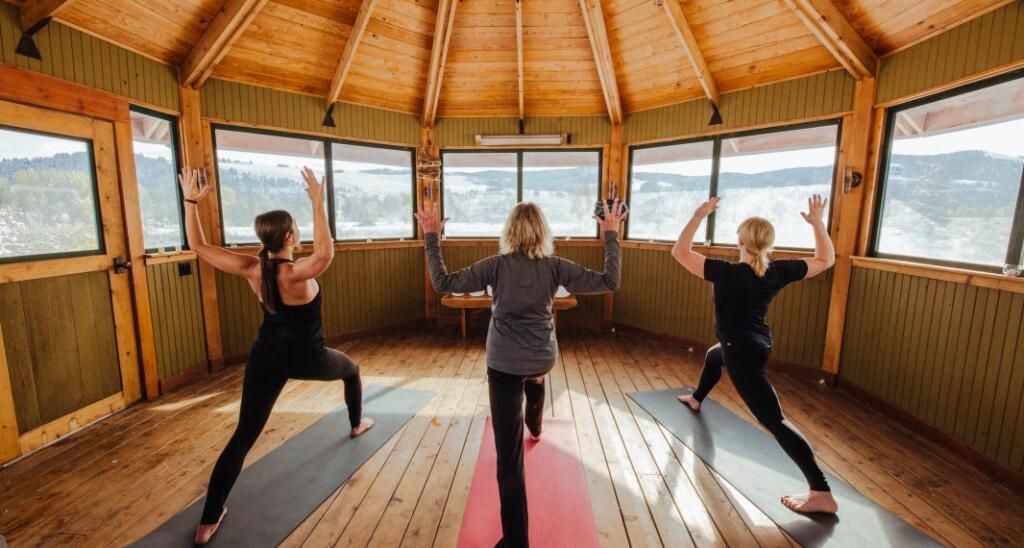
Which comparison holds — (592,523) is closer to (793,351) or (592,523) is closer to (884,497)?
(884,497)

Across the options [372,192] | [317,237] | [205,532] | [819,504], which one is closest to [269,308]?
[317,237]

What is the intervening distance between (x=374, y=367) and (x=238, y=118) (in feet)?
9.73

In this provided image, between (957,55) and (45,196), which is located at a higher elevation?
(957,55)

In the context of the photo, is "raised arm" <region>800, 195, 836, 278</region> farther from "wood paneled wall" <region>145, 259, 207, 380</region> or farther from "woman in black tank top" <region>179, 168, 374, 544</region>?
"wood paneled wall" <region>145, 259, 207, 380</region>

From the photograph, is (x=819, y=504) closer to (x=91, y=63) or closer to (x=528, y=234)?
(x=528, y=234)

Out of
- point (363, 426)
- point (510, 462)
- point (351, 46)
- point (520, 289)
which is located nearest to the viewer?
point (510, 462)

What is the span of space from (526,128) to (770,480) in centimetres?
478

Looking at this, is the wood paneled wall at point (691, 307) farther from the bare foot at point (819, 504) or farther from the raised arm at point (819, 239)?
the bare foot at point (819, 504)

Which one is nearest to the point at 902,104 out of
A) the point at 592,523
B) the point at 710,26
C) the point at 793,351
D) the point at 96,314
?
the point at 710,26

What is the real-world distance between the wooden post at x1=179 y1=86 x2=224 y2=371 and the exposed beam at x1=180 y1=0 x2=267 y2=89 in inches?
7.5

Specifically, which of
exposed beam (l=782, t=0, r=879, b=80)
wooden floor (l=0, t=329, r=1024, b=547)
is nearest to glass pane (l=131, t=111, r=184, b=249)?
wooden floor (l=0, t=329, r=1024, b=547)

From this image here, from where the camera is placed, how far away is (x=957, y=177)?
10.3 feet

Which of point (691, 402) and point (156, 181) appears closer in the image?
point (691, 402)

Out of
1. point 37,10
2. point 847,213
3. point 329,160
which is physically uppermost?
point 37,10
